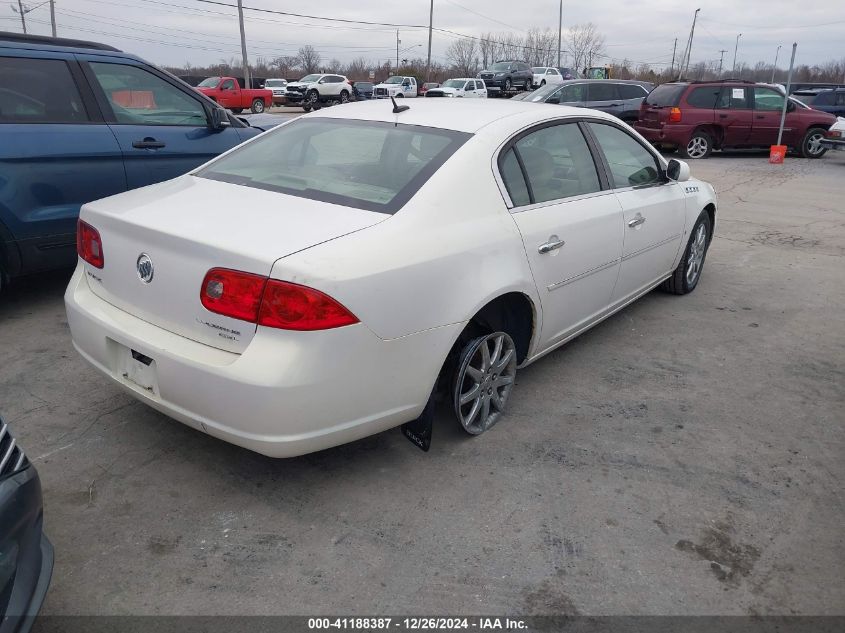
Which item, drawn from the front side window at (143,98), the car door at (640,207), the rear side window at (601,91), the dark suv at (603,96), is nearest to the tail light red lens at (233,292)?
the car door at (640,207)

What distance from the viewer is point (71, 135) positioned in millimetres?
4648

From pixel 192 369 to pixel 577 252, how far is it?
2.09 meters

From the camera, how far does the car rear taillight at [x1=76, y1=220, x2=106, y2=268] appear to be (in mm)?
3057

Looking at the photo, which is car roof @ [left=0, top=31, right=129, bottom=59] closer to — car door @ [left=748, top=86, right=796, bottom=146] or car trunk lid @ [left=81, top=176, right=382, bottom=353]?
car trunk lid @ [left=81, top=176, right=382, bottom=353]

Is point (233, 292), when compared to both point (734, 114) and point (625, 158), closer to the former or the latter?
point (625, 158)

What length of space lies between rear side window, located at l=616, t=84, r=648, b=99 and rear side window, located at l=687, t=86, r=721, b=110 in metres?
3.04

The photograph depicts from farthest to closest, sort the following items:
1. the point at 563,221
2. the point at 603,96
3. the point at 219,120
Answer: the point at 603,96, the point at 219,120, the point at 563,221

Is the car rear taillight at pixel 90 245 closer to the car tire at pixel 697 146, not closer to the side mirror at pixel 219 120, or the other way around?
the side mirror at pixel 219 120

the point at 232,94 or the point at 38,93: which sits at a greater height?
the point at 38,93

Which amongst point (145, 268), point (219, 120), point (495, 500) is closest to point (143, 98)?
point (219, 120)

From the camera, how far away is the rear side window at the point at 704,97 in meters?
14.5

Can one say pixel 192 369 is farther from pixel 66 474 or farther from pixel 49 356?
pixel 49 356

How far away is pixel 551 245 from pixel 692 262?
2660mm

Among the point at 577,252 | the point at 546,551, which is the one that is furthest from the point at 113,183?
the point at 546,551
